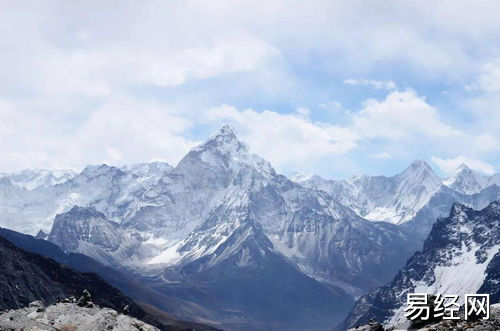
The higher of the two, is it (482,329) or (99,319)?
(482,329)

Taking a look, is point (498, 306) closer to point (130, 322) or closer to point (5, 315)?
point (130, 322)

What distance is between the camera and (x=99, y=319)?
186 feet

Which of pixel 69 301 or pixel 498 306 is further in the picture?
pixel 69 301

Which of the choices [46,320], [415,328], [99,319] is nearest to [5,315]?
[46,320]

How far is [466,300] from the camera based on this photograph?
47.6 meters

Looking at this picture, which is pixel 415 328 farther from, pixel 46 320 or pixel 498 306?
pixel 46 320

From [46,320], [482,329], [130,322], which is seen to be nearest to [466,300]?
[482,329]

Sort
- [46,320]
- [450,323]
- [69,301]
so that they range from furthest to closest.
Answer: [69,301], [46,320], [450,323]

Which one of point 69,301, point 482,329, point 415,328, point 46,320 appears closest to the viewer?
point 482,329

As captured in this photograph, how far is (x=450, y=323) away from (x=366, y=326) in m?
8.64

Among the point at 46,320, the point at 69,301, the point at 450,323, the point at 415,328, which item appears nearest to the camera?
the point at 450,323

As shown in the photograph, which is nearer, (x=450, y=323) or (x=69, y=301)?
(x=450, y=323)

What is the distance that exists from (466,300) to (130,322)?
2856cm

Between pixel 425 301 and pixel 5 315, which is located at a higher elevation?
pixel 425 301
